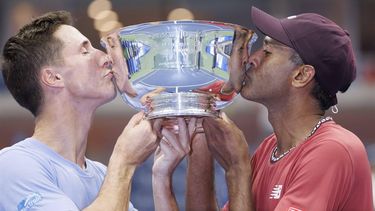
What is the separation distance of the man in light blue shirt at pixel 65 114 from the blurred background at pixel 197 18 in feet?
19.0

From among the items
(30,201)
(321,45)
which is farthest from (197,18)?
(30,201)

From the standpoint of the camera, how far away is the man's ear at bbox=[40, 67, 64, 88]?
3.26 m

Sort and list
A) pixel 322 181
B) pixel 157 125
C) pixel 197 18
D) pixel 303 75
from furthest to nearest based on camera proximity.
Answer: pixel 197 18, pixel 303 75, pixel 157 125, pixel 322 181

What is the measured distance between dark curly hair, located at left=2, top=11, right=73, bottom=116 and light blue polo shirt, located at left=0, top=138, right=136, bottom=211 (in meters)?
0.19

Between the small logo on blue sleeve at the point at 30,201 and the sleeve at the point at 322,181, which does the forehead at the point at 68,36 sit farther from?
the sleeve at the point at 322,181

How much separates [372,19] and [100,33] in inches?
132

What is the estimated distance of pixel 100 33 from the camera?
11.2m

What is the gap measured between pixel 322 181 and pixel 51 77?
1026mm

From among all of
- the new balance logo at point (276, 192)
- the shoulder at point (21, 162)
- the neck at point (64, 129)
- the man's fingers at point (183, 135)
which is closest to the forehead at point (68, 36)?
the neck at point (64, 129)

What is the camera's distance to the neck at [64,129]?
127 inches

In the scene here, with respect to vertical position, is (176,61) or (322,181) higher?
(176,61)

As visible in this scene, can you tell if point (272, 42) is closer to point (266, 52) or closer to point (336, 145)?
point (266, 52)

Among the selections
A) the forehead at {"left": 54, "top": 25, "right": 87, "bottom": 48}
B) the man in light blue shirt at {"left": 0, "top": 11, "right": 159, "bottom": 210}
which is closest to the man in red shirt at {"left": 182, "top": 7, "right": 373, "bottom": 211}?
the man in light blue shirt at {"left": 0, "top": 11, "right": 159, "bottom": 210}

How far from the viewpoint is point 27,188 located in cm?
298
